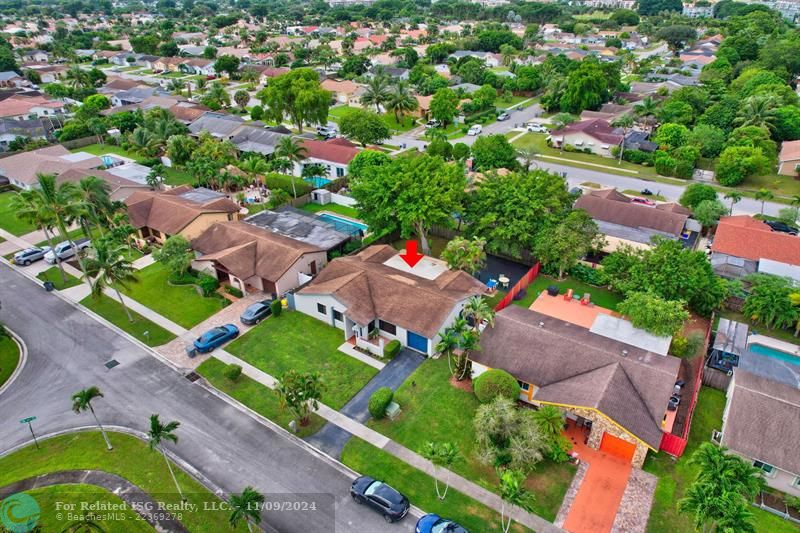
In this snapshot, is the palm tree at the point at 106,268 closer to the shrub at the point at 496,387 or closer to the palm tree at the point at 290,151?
the palm tree at the point at 290,151

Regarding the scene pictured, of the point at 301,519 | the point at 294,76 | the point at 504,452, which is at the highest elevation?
the point at 294,76

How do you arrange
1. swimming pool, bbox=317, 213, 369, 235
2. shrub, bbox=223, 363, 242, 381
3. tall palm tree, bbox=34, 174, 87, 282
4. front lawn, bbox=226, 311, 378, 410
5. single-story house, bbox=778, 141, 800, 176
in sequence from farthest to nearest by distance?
single-story house, bbox=778, 141, 800, 176 → swimming pool, bbox=317, 213, 369, 235 → tall palm tree, bbox=34, 174, 87, 282 → front lawn, bbox=226, 311, 378, 410 → shrub, bbox=223, 363, 242, 381

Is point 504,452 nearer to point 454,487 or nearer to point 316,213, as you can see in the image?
point 454,487

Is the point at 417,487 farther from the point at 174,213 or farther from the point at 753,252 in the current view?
the point at 753,252

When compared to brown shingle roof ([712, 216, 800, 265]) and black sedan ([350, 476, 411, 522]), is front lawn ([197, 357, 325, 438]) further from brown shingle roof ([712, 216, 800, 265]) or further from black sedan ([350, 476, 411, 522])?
brown shingle roof ([712, 216, 800, 265])

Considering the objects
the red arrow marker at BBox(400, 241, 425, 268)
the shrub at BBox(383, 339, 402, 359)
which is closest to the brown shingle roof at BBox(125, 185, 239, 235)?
the red arrow marker at BBox(400, 241, 425, 268)

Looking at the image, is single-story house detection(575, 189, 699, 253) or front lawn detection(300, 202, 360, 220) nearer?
single-story house detection(575, 189, 699, 253)

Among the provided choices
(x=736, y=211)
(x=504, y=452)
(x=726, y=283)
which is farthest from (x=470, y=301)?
(x=736, y=211)
